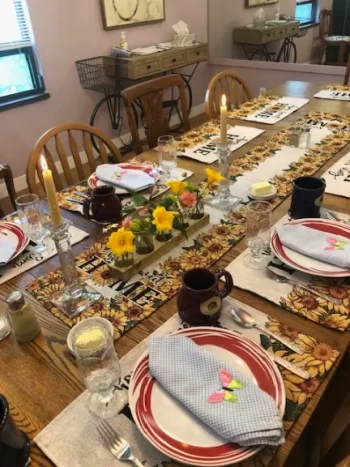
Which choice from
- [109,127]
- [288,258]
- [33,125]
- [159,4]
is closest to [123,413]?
[288,258]

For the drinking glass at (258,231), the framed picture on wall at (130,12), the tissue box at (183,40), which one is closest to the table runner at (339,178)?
the drinking glass at (258,231)

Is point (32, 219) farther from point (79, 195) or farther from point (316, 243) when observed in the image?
point (316, 243)

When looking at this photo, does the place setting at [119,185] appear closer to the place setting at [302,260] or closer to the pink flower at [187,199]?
the pink flower at [187,199]

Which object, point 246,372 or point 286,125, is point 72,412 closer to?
point 246,372

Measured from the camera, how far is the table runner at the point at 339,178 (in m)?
1.22

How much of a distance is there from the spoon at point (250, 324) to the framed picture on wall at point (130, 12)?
10.1 feet

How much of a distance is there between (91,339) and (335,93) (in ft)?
6.41

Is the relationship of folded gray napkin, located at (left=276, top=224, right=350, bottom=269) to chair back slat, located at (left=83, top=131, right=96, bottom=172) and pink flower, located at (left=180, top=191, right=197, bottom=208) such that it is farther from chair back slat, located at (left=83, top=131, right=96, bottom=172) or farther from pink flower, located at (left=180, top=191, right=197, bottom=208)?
chair back slat, located at (left=83, top=131, right=96, bottom=172)

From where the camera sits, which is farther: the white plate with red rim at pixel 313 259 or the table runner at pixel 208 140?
the table runner at pixel 208 140

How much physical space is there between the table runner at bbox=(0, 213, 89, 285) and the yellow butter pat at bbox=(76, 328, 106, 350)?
1.21 ft

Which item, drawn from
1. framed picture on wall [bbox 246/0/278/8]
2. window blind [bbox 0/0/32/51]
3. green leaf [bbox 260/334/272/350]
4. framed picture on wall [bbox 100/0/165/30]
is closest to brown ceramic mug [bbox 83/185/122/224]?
green leaf [bbox 260/334/272/350]

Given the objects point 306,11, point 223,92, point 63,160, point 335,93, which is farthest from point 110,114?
point 306,11

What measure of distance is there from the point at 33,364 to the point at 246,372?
0.39m

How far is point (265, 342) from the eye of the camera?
746 millimetres
